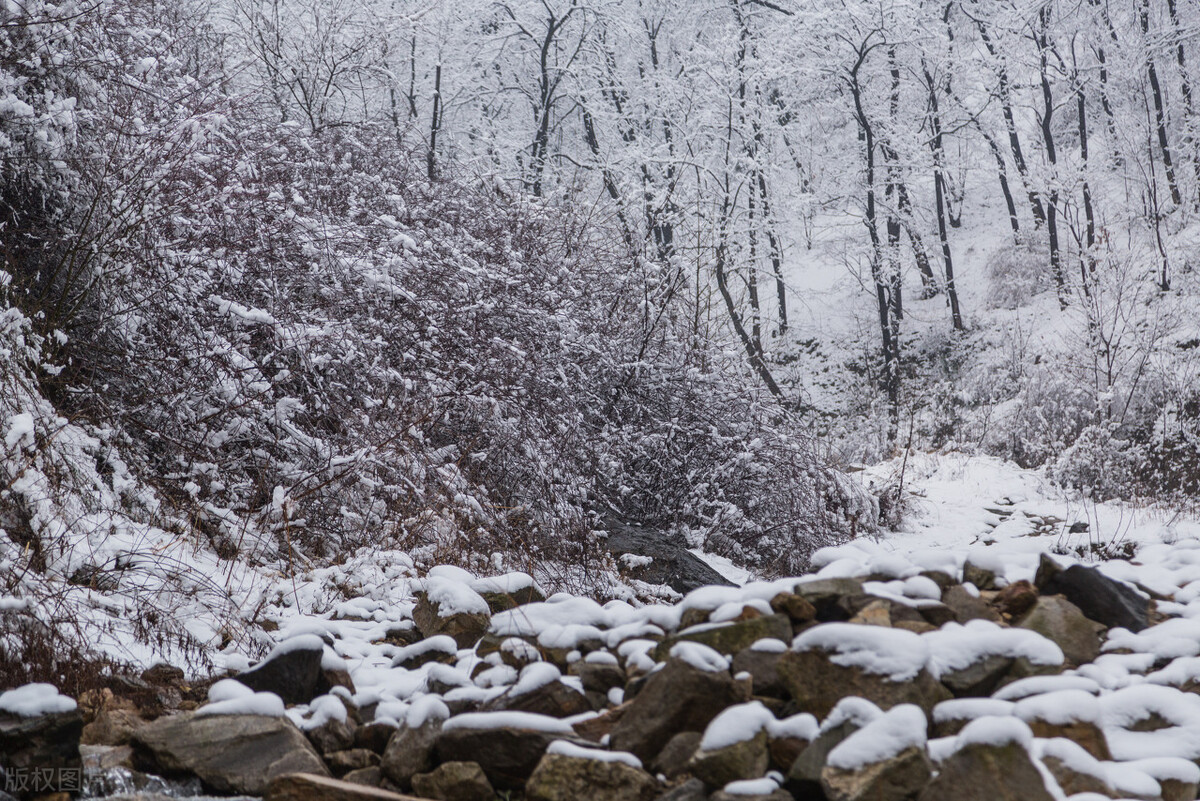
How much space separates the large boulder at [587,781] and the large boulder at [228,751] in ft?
2.34

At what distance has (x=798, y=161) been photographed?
75.5ft

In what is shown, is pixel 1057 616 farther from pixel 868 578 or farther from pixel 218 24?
pixel 218 24

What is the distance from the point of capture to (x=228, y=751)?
8.82 feet

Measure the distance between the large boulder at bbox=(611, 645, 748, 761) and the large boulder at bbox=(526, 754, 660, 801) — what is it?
0.42 feet

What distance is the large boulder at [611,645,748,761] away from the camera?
2523mm

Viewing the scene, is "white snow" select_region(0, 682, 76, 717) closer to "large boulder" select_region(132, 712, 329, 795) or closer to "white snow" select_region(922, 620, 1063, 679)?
"large boulder" select_region(132, 712, 329, 795)

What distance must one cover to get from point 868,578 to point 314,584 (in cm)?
258

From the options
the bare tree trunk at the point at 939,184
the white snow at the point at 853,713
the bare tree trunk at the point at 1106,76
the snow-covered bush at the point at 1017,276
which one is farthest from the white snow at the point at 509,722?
the bare tree trunk at the point at 1106,76

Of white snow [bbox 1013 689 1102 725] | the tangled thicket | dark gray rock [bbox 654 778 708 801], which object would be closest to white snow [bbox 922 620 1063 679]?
white snow [bbox 1013 689 1102 725]

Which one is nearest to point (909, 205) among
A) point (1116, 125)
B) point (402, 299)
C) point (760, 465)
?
point (1116, 125)

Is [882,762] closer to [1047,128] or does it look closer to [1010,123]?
[1047,128]

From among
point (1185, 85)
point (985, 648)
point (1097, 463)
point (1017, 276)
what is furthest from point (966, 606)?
point (1185, 85)

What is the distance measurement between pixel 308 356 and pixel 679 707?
3775 millimetres

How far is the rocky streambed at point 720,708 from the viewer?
221 cm
